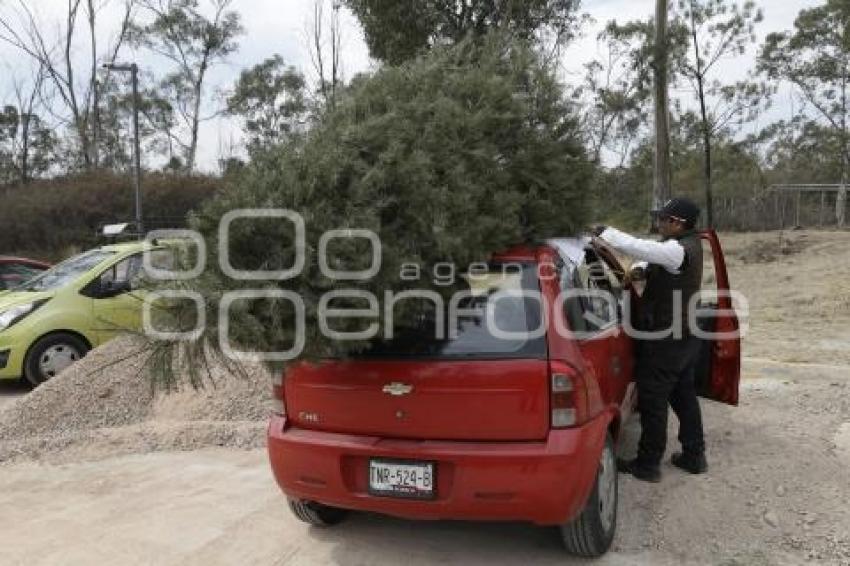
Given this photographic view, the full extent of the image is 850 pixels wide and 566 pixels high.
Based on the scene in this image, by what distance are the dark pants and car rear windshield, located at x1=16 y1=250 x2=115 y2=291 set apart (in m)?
6.74

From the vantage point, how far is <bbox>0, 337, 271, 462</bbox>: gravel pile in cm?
638

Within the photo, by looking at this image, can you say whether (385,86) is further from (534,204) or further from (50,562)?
(50,562)

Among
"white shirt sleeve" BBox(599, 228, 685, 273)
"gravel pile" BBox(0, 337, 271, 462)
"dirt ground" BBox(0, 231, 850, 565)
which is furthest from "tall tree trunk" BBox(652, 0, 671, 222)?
"white shirt sleeve" BBox(599, 228, 685, 273)

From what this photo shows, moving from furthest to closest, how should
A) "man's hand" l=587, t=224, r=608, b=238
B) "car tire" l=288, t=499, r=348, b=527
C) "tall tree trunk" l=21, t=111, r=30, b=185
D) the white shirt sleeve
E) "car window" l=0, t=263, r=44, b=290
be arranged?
"tall tree trunk" l=21, t=111, r=30, b=185 → "car window" l=0, t=263, r=44, b=290 → "man's hand" l=587, t=224, r=608, b=238 → the white shirt sleeve → "car tire" l=288, t=499, r=348, b=527

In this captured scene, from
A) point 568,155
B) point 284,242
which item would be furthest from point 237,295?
point 568,155

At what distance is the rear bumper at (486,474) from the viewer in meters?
3.60

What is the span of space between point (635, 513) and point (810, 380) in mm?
3628

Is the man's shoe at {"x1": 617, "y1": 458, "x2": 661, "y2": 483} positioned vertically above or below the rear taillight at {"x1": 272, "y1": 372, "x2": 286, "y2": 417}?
below

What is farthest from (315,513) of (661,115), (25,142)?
(25,142)

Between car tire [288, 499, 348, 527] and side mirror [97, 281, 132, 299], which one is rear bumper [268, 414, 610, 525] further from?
side mirror [97, 281, 132, 299]

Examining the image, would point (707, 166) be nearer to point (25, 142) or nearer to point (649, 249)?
point (649, 249)

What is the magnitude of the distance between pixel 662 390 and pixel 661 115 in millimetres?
15253

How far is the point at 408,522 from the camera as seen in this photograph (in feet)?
15.1

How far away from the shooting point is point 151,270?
379 cm
